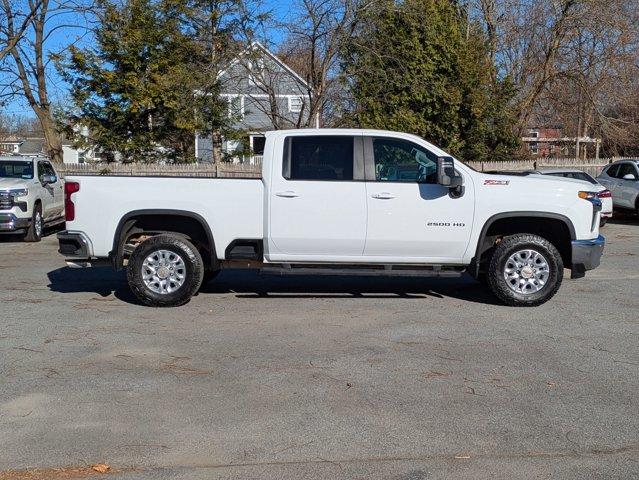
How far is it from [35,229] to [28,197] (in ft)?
2.44

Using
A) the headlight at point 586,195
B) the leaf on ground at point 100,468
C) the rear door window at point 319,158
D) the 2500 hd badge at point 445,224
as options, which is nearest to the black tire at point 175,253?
the rear door window at point 319,158

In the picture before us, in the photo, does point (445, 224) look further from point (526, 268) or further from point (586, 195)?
point (586, 195)

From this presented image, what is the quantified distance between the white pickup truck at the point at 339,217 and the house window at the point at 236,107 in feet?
45.6

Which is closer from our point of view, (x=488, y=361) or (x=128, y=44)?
(x=488, y=361)

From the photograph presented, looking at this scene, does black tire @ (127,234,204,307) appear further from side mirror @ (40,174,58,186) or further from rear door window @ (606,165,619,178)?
Result: rear door window @ (606,165,619,178)


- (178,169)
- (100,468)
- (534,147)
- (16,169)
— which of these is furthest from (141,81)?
(534,147)

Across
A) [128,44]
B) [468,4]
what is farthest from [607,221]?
[128,44]

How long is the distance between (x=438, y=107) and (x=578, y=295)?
14933 millimetres

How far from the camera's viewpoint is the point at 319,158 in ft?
27.5

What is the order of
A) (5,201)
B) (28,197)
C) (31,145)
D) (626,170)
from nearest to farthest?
(5,201), (28,197), (626,170), (31,145)

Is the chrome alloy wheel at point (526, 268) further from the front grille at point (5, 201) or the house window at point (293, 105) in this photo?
the house window at point (293, 105)

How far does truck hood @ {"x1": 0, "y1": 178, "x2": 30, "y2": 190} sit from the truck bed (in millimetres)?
7107

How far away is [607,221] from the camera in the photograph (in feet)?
64.3

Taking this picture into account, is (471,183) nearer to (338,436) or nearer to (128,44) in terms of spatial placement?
(338,436)
